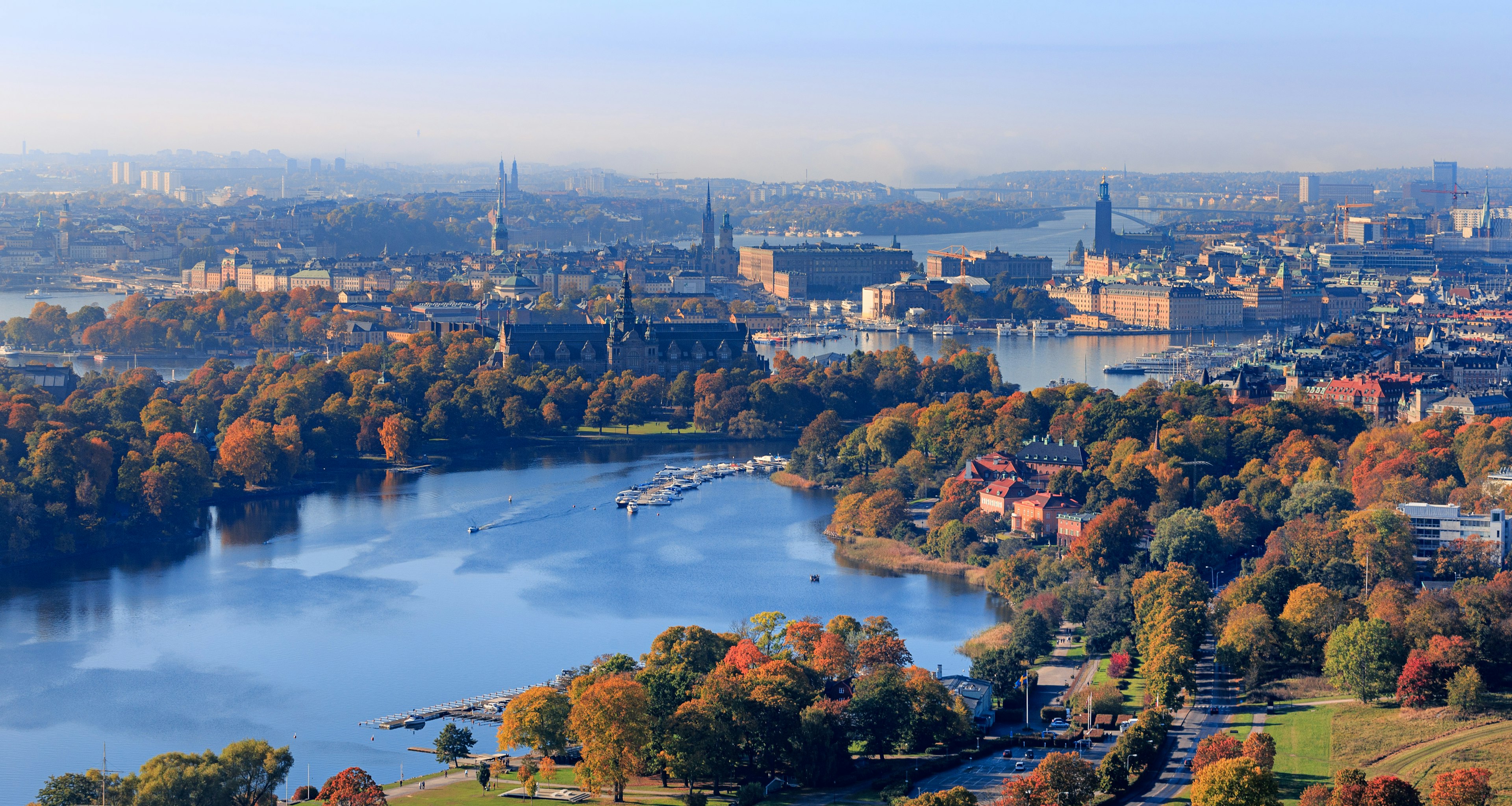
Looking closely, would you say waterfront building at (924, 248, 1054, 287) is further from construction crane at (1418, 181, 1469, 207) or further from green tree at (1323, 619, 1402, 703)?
green tree at (1323, 619, 1402, 703)

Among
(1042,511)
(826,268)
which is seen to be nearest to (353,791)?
(1042,511)

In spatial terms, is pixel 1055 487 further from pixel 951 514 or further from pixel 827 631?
pixel 827 631

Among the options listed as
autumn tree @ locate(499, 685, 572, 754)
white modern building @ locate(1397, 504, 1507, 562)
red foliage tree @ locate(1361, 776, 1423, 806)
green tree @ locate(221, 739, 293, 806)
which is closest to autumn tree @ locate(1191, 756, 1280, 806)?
red foliage tree @ locate(1361, 776, 1423, 806)

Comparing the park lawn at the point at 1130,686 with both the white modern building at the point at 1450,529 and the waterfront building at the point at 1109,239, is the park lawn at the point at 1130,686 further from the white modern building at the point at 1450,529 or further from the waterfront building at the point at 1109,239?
the waterfront building at the point at 1109,239

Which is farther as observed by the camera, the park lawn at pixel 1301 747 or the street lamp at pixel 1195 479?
the street lamp at pixel 1195 479

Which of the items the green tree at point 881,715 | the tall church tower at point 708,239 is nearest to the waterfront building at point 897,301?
the tall church tower at point 708,239
